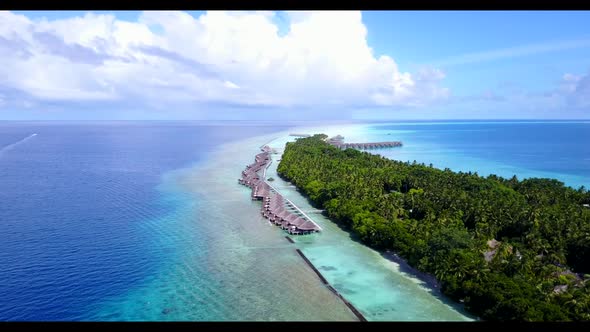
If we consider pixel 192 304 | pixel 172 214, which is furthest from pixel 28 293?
pixel 172 214

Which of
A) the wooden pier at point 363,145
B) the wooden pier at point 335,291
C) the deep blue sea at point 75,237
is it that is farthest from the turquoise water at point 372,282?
the wooden pier at point 363,145

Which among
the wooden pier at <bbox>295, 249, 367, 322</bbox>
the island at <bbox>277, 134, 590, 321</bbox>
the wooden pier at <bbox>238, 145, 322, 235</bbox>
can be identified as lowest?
the wooden pier at <bbox>295, 249, 367, 322</bbox>

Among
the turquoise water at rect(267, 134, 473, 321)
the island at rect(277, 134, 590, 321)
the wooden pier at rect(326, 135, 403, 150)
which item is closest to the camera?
the island at rect(277, 134, 590, 321)

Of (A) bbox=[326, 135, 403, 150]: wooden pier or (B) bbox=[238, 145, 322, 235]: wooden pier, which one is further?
(A) bbox=[326, 135, 403, 150]: wooden pier

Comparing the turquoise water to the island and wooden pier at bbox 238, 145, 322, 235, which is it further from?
wooden pier at bbox 238, 145, 322, 235

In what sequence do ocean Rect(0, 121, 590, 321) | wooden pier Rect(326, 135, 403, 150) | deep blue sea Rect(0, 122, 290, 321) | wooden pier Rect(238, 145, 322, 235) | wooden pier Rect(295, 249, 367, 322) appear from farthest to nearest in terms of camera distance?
wooden pier Rect(326, 135, 403, 150)
wooden pier Rect(238, 145, 322, 235)
deep blue sea Rect(0, 122, 290, 321)
ocean Rect(0, 121, 590, 321)
wooden pier Rect(295, 249, 367, 322)

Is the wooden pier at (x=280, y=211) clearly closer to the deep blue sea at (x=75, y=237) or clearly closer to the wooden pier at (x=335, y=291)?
the wooden pier at (x=335, y=291)

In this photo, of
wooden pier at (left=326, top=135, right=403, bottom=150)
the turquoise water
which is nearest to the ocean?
the turquoise water

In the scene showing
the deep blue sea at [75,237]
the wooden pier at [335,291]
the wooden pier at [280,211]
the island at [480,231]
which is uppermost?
the island at [480,231]
